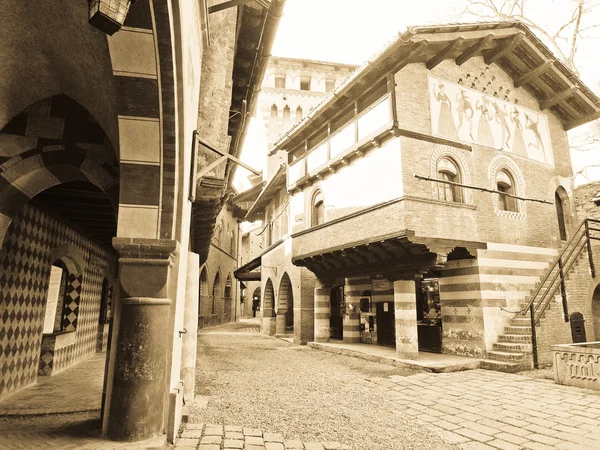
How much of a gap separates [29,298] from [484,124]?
475 inches

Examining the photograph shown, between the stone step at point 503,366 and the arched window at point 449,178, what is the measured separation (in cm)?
413

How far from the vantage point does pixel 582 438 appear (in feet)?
14.1

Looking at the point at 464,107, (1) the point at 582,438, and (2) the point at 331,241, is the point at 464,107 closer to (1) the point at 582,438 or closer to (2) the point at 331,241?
(2) the point at 331,241

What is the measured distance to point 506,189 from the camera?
11453 millimetres

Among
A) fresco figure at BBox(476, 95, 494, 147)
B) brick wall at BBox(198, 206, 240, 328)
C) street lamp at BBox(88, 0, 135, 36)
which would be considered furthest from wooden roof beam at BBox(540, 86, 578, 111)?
brick wall at BBox(198, 206, 240, 328)

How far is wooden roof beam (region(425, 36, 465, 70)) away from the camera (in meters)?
10.2

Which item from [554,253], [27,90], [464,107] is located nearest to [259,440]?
[27,90]

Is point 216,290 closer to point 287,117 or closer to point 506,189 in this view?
point 287,117

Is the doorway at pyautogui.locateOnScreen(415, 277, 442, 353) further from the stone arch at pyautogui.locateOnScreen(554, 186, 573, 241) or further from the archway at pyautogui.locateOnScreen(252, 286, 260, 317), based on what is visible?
the archway at pyautogui.locateOnScreen(252, 286, 260, 317)

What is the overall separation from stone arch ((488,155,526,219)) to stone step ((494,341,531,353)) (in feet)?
11.7

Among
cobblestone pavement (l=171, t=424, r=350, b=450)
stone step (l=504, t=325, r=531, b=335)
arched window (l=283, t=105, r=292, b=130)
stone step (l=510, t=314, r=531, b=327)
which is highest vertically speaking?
arched window (l=283, t=105, r=292, b=130)

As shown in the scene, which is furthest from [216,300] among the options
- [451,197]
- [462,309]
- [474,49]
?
[474,49]

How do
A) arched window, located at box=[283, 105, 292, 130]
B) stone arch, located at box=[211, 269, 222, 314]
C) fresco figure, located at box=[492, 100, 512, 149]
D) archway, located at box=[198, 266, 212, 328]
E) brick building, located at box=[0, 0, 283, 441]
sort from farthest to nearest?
arched window, located at box=[283, 105, 292, 130] < stone arch, located at box=[211, 269, 222, 314] < archway, located at box=[198, 266, 212, 328] < fresco figure, located at box=[492, 100, 512, 149] < brick building, located at box=[0, 0, 283, 441]

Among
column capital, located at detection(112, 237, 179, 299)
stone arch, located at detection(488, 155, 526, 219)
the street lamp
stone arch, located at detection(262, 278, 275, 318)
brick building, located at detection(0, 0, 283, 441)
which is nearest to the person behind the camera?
the street lamp
